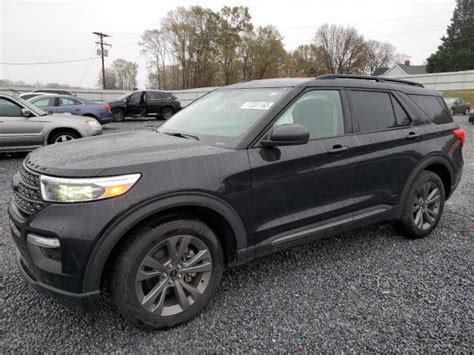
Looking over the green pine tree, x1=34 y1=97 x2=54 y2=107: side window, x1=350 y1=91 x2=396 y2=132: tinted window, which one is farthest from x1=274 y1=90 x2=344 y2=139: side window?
the green pine tree

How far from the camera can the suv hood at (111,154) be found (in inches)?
80.9

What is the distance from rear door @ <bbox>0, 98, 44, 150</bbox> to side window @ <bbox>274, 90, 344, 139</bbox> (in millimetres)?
7086

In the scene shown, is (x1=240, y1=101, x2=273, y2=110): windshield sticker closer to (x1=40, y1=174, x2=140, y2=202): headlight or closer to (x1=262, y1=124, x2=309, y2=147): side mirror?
(x1=262, y1=124, x2=309, y2=147): side mirror

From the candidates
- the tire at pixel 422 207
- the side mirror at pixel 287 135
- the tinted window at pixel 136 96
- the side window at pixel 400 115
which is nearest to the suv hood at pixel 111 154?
the side mirror at pixel 287 135

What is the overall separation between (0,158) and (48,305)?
749 cm

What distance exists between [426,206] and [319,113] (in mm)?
1850

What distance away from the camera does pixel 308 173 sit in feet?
9.07

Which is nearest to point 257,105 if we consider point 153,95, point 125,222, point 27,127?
point 125,222

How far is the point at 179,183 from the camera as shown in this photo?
7.21ft

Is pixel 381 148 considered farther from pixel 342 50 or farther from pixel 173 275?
pixel 342 50

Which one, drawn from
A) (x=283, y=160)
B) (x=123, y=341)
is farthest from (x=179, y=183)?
(x=123, y=341)

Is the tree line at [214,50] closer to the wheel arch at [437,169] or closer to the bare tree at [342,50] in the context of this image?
the bare tree at [342,50]

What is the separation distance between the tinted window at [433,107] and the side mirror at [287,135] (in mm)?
1978

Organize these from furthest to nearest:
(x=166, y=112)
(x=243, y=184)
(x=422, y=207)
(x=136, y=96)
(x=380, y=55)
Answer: (x=380, y=55), (x=166, y=112), (x=136, y=96), (x=422, y=207), (x=243, y=184)
